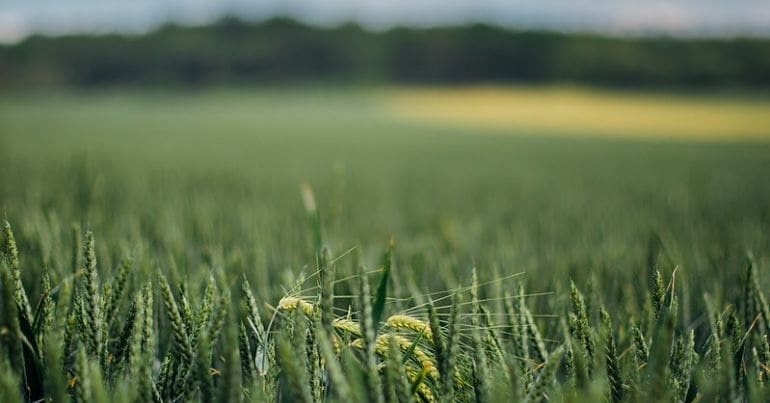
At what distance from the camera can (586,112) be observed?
18.8 meters

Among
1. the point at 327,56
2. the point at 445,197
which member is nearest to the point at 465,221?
the point at 445,197

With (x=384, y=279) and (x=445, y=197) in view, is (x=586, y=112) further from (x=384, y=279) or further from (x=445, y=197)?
(x=384, y=279)

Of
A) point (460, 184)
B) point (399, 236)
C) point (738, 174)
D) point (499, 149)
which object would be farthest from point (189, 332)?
point (499, 149)

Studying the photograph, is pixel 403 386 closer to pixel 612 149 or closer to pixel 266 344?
pixel 266 344

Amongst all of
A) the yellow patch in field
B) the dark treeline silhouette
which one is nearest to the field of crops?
the yellow patch in field

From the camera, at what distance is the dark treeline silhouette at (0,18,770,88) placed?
28.1 metres

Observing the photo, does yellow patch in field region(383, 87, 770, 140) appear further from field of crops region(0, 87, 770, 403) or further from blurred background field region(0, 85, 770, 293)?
field of crops region(0, 87, 770, 403)

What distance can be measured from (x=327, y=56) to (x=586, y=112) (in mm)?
20652

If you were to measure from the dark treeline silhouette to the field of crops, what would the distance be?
75.0ft

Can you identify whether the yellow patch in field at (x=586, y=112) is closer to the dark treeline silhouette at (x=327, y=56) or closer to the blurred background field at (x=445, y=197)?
the blurred background field at (x=445, y=197)

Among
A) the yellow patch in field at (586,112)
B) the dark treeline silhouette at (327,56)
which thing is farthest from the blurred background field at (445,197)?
the dark treeline silhouette at (327,56)

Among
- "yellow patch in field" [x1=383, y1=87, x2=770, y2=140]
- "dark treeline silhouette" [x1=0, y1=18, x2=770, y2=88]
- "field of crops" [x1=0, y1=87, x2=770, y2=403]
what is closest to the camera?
"field of crops" [x1=0, y1=87, x2=770, y2=403]

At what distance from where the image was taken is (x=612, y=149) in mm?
8859

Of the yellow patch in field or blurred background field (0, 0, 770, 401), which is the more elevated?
blurred background field (0, 0, 770, 401)
